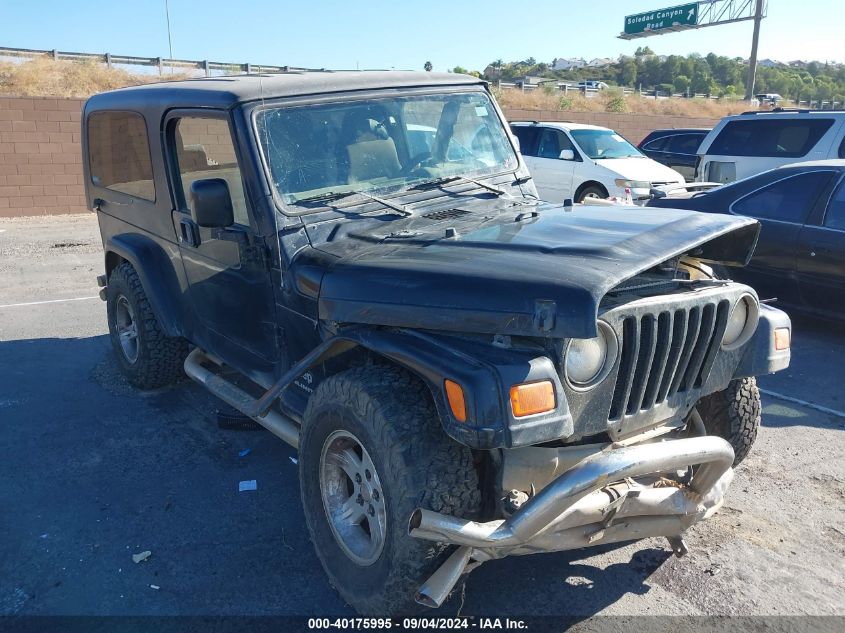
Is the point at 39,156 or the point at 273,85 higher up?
the point at 273,85

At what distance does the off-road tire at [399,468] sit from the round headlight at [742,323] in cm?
130

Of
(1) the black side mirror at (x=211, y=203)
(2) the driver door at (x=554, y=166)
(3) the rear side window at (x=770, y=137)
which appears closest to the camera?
(1) the black side mirror at (x=211, y=203)

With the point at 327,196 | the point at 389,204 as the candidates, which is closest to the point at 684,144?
the point at 389,204

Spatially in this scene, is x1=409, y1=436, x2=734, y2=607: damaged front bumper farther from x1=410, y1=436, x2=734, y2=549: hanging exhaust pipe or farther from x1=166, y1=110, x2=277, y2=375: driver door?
x1=166, y1=110, x2=277, y2=375: driver door

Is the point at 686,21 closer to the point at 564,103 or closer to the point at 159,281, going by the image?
the point at 564,103

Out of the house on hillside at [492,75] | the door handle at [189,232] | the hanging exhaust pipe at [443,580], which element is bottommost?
the hanging exhaust pipe at [443,580]

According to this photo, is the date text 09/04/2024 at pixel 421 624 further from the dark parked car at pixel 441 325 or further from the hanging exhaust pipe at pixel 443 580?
the hanging exhaust pipe at pixel 443 580

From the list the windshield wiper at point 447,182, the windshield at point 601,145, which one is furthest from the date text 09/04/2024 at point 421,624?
the windshield at point 601,145

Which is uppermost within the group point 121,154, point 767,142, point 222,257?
point 121,154

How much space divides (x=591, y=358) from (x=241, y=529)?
204 centimetres

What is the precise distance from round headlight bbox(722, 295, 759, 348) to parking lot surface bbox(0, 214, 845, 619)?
3.38 ft

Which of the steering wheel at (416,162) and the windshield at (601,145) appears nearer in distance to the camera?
the steering wheel at (416,162)

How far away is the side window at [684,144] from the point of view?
16062 millimetres

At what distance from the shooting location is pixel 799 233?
6.46m
